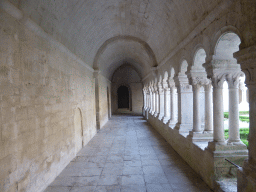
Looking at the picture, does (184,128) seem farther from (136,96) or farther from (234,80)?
(136,96)

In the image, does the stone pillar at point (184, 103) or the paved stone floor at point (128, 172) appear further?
the stone pillar at point (184, 103)

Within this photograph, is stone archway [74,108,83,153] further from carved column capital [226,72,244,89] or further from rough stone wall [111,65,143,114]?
rough stone wall [111,65,143,114]

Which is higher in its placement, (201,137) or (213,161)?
(201,137)

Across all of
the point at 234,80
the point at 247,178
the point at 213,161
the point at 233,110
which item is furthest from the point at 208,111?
the point at 247,178

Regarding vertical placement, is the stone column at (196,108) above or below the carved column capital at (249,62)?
below

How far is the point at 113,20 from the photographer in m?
8.78

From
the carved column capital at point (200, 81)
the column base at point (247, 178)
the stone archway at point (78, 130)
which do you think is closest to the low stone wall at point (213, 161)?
the column base at point (247, 178)

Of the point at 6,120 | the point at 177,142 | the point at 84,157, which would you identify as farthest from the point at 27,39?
the point at 177,142

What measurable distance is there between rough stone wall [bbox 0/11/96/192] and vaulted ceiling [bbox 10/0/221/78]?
1.94 ft

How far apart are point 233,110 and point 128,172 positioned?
115 inches

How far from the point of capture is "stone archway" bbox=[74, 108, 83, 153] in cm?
712

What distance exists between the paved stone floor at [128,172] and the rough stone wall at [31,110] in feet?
1.60

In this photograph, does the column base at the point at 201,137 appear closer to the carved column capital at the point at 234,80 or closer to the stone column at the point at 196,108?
the stone column at the point at 196,108

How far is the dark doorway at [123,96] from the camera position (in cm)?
2933
